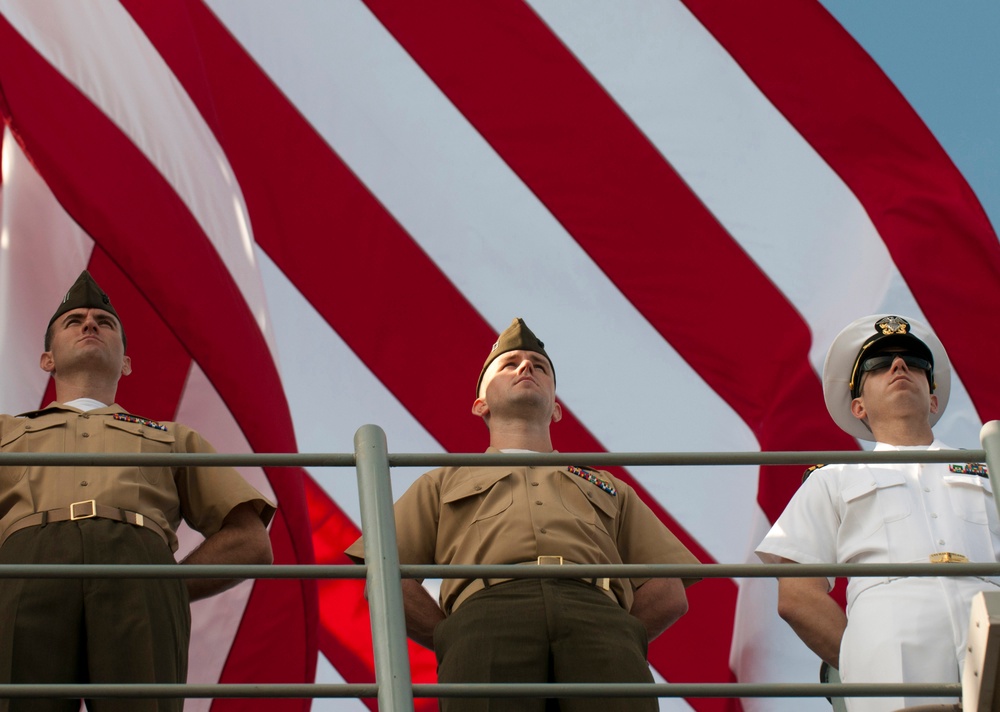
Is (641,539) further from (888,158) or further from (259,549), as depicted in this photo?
(888,158)

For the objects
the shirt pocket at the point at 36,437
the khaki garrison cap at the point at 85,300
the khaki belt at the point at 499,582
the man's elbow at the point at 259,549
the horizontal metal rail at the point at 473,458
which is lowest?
the horizontal metal rail at the point at 473,458

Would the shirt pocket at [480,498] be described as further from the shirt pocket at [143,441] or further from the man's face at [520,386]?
the shirt pocket at [143,441]

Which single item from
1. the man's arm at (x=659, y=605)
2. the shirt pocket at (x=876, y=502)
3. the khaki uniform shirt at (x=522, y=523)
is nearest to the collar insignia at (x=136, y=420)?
the khaki uniform shirt at (x=522, y=523)

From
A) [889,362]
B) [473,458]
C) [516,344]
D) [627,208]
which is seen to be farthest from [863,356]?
[627,208]

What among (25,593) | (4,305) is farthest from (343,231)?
(25,593)

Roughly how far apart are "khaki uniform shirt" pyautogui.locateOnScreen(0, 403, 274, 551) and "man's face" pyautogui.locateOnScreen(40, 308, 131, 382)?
102 mm

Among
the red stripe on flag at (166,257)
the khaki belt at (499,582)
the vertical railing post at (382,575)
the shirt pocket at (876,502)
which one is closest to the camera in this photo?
the vertical railing post at (382,575)

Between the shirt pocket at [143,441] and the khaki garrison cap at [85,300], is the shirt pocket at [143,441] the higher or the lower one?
the lower one

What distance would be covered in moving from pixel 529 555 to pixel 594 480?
1.01ft

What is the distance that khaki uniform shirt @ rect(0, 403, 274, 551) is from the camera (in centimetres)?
322

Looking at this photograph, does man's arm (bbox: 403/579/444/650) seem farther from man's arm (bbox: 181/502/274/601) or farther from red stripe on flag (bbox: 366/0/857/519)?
red stripe on flag (bbox: 366/0/857/519)

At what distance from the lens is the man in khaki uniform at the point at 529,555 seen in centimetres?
299

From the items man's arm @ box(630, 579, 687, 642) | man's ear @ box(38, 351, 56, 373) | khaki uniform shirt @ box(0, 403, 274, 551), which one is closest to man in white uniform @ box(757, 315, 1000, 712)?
man's arm @ box(630, 579, 687, 642)

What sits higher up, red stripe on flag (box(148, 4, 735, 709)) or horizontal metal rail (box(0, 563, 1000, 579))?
red stripe on flag (box(148, 4, 735, 709))
